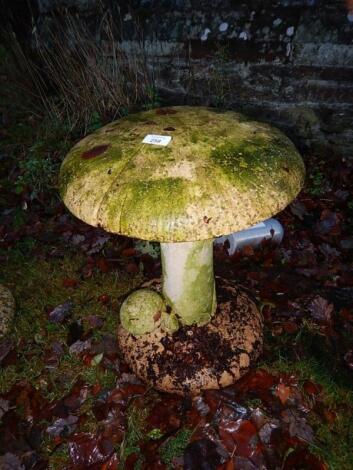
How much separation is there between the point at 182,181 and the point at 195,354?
1.34 meters

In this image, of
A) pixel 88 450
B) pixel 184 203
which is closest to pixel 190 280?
pixel 184 203

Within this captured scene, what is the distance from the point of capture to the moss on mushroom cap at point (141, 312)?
7.07 feet

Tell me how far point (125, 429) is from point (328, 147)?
12.5 feet

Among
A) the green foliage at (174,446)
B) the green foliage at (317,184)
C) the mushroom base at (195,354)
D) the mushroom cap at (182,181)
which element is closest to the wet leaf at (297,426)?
the mushroom base at (195,354)


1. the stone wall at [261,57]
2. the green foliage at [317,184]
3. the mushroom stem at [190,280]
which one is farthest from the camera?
the green foliage at [317,184]

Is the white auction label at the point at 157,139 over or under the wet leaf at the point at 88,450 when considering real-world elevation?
over

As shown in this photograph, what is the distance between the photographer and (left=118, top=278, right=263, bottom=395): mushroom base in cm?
227

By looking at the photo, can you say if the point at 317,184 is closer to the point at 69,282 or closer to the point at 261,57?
the point at 261,57

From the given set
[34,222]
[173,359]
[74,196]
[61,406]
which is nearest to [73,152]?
[74,196]

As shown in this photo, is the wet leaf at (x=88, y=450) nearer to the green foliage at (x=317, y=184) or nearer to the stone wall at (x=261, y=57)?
the green foliage at (x=317, y=184)

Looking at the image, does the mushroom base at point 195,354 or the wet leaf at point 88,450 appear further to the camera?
the mushroom base at point 195,354

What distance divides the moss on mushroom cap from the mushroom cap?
838 mm

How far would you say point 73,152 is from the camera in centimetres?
179

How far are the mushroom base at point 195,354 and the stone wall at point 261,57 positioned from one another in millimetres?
2831
